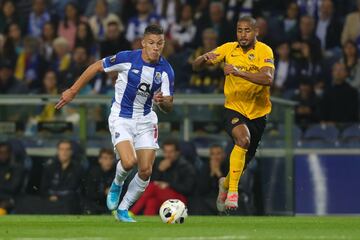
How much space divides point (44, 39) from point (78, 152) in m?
4.63

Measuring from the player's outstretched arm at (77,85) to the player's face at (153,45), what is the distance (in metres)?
0.51

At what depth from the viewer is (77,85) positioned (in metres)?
12.5

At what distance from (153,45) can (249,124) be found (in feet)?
4.88

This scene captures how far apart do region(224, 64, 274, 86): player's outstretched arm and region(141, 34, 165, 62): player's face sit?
29.1 inches

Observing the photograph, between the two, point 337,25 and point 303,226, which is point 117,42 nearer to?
point 337,25

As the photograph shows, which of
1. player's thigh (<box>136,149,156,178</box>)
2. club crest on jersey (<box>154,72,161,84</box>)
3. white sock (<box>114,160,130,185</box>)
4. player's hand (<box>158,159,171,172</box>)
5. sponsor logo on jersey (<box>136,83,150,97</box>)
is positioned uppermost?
club crest on jersey (<box>154,72,161,84</box>)

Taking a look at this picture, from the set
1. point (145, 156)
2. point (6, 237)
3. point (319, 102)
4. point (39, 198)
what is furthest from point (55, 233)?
point (319, 102)

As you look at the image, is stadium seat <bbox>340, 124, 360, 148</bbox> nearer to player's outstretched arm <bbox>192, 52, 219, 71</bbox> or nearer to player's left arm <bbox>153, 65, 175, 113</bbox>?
player's outstretched arm <bbox>192, 52, 219, 71</bbox>

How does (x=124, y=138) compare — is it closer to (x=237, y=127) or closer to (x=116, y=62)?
(x=116, y=62)

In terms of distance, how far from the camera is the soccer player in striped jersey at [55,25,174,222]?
12.8m

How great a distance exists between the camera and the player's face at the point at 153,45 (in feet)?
41.7

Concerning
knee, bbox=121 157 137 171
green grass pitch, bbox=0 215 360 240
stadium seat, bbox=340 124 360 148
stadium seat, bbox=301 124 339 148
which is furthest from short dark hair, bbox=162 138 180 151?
knee, bbox=121 157 137 171

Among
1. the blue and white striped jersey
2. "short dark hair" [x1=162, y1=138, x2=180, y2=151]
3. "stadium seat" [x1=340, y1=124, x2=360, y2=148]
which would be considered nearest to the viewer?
the blue and white striped jersey

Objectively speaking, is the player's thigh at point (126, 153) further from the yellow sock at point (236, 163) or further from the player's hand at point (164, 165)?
the player's hand at point (164, 165)
